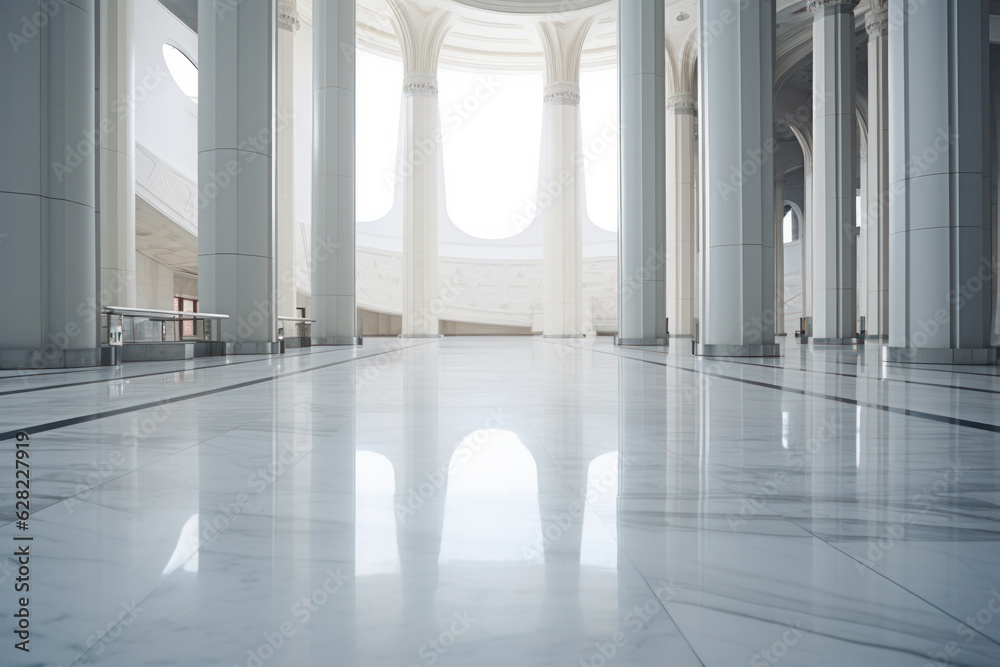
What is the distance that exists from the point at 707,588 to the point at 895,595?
13.6 inches

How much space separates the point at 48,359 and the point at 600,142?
3524cm

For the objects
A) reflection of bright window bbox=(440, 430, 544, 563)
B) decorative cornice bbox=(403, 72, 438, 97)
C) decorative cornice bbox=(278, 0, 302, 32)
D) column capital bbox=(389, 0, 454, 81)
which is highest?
column capital bbox=(389, 0, 454, 81)

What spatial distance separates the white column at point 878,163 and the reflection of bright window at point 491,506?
59.2 feet

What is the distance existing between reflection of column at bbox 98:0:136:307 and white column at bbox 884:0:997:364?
13.7 metres

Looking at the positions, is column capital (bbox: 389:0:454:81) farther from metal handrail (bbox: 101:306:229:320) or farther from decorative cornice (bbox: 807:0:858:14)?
metal handrail (bbox: 101:306:229:320)

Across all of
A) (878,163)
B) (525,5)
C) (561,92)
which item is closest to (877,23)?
(878,163)

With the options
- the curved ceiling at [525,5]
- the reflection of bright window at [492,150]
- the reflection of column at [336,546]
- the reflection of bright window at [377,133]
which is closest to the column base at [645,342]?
the reflection of column at [336,546]

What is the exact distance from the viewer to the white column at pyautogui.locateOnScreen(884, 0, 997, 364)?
7594 mm

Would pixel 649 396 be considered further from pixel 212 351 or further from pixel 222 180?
pixel 222 180

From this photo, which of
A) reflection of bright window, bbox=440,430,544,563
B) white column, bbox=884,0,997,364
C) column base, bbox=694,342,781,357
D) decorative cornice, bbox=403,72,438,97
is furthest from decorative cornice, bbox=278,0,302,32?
reflection of bright window, bbox=440,430,544,563

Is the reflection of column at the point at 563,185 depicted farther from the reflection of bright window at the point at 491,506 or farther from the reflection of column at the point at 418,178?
the reflection of bright window at the point at 491,506

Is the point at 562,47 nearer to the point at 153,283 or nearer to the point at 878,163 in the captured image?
the point at 878,163

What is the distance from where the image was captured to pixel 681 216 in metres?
24.2

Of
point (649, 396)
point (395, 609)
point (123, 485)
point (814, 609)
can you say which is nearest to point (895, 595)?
point (814, 609)
